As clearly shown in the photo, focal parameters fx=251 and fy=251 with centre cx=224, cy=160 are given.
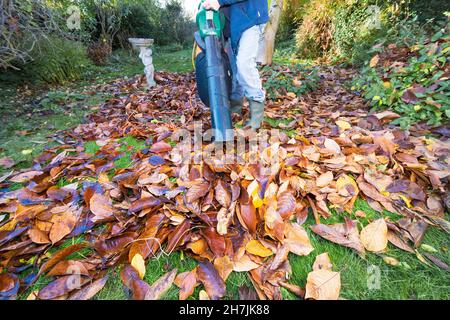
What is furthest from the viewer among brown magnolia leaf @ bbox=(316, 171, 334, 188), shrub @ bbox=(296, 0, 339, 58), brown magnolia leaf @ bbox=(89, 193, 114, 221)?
shrub @ bbox=(296, 0, 339, 58)

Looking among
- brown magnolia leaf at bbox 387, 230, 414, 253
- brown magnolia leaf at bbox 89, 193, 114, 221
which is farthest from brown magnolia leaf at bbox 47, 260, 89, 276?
brown magnolia leaf at bbox 387, 230, 414, 253

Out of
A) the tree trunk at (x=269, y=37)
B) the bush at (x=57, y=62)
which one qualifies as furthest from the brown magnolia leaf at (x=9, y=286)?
the tree trunk at (x=269, y=37)

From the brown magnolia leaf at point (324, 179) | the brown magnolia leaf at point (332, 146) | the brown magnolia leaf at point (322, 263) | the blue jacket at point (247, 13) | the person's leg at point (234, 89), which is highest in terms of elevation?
the blue jacket at point (247, 13)

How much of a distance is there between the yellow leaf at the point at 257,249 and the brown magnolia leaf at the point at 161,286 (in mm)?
310

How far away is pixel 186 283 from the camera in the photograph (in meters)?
0.95

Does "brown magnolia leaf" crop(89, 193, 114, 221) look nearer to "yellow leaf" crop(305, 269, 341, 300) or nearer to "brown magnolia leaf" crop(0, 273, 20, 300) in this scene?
"brown magnolia leaf" crop(0, 273, 20, 300)

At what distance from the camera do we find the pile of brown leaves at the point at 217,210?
97 cm

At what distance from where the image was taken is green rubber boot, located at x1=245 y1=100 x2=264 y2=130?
7.05 feet

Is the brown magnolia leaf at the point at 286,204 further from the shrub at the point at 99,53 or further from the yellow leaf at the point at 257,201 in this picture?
the shrub at the point at 99,53

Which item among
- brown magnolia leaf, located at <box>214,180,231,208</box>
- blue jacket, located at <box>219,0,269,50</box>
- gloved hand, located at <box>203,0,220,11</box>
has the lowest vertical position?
brown magnolia leaf, located at <box>214,180,231,208</box>

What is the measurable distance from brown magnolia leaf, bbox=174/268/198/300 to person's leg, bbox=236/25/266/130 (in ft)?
4.99

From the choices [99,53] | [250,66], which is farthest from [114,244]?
[99,53]

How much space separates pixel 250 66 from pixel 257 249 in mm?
1465

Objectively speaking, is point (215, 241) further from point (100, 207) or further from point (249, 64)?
point (249, 64)
